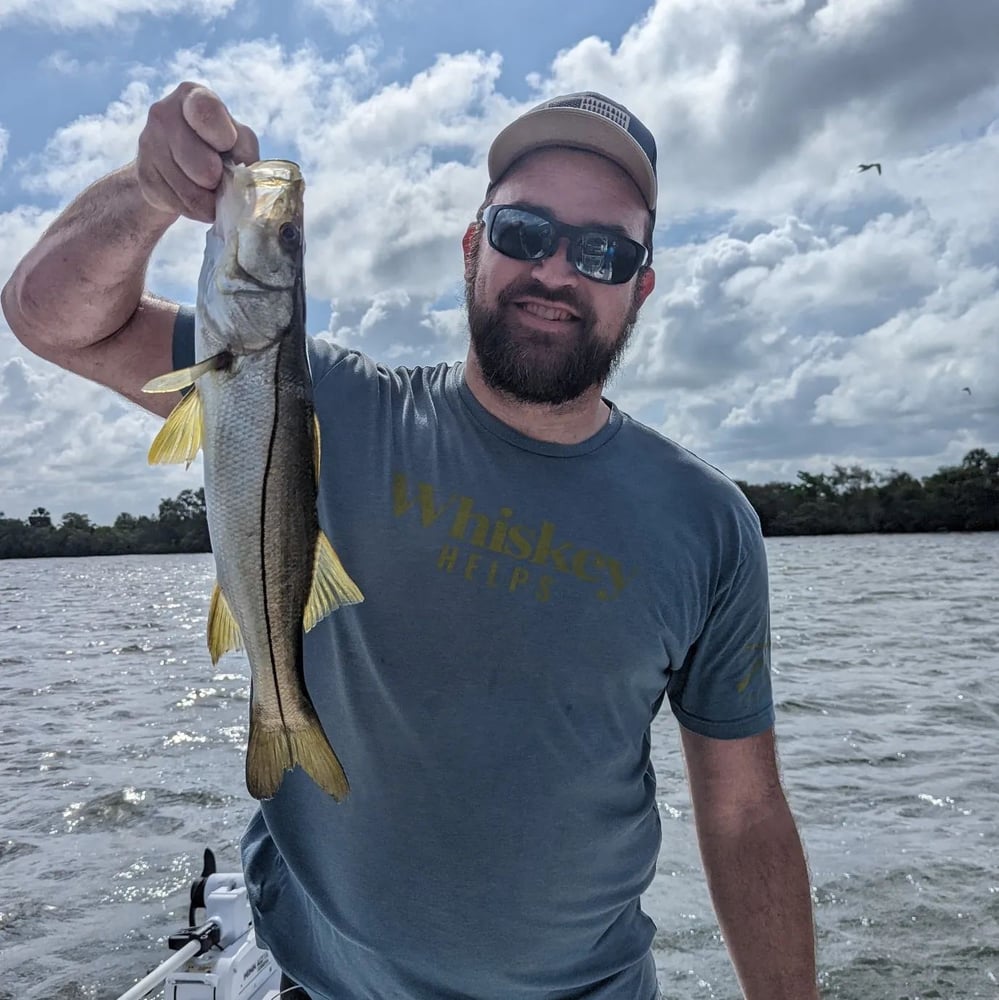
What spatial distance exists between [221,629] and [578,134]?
1.86 metres

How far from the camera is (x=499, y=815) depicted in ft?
7.34

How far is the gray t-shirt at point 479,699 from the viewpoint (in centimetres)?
222

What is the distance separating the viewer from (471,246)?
2.87 metres

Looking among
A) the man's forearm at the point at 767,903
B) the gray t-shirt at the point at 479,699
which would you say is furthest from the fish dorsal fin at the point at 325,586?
the man's forearm at the point at 767,903

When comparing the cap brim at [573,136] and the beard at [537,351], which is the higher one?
the cap brim at [573,136]

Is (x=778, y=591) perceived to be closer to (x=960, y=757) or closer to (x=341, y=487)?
(x=960, y=757)

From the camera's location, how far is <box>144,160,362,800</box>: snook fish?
73.2 inches

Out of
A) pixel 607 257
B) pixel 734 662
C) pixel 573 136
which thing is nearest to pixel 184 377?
pixel 607 257

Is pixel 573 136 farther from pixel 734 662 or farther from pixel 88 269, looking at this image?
pixel 734 662

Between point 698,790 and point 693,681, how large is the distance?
0.40 m

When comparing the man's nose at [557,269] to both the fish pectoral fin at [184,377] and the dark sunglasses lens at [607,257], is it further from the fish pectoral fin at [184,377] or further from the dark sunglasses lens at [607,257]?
the fish pectoral fin at [184,377]

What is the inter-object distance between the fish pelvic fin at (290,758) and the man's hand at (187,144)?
1.14m

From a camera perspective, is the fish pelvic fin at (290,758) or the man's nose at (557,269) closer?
the fish pelvic fin at (290,758)

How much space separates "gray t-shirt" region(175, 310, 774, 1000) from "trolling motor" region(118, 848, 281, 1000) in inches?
45.0
